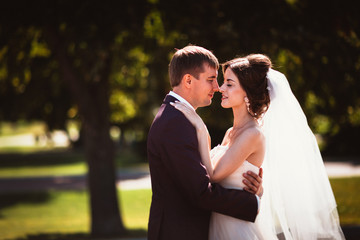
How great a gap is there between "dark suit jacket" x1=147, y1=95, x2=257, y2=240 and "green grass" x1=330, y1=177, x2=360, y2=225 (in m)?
8.56

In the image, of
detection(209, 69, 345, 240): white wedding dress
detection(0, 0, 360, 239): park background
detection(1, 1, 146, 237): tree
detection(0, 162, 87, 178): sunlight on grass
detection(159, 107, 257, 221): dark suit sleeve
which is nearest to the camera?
detection(159, 107, 257, 221): dark suit sleeve

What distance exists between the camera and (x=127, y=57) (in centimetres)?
1194

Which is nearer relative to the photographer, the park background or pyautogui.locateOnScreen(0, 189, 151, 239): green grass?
the park background

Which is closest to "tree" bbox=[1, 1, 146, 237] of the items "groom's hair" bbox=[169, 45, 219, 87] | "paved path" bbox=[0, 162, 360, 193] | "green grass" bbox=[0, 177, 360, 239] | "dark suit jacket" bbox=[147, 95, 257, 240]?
"green grass" bbox=[0, 177, 360, 239]

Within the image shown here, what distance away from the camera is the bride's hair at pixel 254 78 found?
12.6 ft

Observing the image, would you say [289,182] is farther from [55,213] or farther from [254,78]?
[55,213]

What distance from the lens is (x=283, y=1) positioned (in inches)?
301

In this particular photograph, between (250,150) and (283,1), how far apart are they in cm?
462

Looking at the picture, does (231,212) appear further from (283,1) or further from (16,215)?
(16,215)

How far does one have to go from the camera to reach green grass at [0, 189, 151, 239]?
39.5 ft

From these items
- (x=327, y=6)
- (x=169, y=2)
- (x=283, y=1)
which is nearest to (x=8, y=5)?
(x=169, y=2)

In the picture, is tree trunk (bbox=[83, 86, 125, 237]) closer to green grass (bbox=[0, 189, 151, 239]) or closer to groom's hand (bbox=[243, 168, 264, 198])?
green grass (bbox=[0, 189, 151, 239])

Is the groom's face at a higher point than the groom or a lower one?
higher

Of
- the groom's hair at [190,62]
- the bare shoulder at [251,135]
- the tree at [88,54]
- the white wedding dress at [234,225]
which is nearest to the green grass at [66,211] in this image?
the tree at [88,54]
